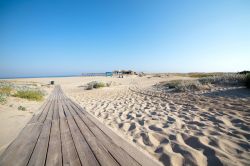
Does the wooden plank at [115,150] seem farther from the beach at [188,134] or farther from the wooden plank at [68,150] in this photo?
the wooden plank at [68,150]

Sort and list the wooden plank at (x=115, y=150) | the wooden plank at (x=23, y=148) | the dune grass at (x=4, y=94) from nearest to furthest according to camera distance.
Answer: the wooden plank at (x=115, y=150) < the wooden plank at (x=23, y=148) < the dune grass at (x=4, y=94)

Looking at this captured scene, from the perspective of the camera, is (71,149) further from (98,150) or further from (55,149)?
(98,150)

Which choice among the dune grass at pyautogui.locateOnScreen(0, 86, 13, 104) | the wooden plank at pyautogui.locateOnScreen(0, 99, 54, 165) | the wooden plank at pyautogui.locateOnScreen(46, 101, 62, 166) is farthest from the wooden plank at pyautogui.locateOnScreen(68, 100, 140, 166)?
the dune grass at pyautogui.locateOnScreen(0, 86, 13, 104)

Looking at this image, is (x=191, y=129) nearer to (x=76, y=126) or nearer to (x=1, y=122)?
(x=76, y=126)

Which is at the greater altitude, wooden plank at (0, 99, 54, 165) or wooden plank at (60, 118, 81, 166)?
wooden plank at (60, 118, 81, 166)

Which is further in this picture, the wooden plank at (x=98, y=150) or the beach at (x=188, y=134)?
the beach at (x=188, y=134)

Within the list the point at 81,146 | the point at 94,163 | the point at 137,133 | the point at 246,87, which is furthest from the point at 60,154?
the point at 246,87

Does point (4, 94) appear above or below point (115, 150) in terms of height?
above

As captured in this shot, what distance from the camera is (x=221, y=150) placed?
2.66m

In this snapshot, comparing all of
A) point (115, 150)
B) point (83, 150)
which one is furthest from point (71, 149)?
point (115, 150)

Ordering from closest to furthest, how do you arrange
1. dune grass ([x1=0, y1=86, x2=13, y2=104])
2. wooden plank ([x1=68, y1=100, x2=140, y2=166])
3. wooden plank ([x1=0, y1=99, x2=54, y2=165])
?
wooden plank ([x1=68, y1=100, x2=140, y2=166]) → wooden plank ([x1=0, y1=99, x2=54, y2=165]) → dune grass ([x1=0, y1=86, x2=13, y2=104])

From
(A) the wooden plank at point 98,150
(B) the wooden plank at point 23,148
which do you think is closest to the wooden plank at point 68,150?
(A) the wooden plank at point 98,150

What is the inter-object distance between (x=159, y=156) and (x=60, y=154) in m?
1.72

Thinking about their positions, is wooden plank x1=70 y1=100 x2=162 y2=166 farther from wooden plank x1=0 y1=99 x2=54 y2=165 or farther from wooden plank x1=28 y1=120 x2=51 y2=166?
wooden plank x1=0 y1=99 x2=54 y2=165
